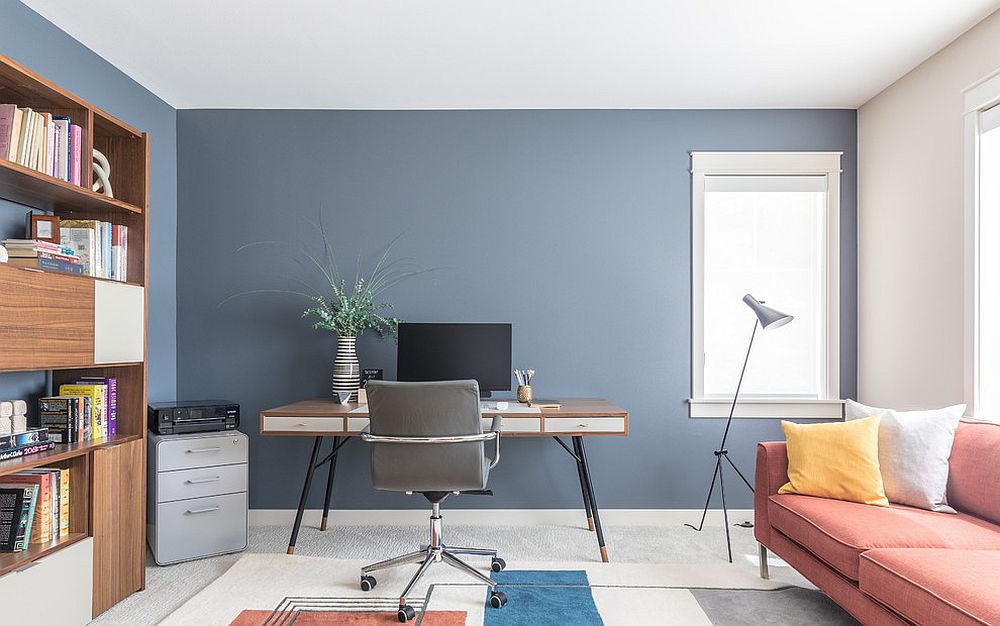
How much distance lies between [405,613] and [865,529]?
1.81 m

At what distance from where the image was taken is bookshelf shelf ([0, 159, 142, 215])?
2502 mm

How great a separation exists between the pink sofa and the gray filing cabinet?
2.71 m

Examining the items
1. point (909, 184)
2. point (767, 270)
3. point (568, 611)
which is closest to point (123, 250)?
point (568, 611)

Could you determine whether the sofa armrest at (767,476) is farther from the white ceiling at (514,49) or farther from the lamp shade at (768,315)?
the white ceiling at (514,49)

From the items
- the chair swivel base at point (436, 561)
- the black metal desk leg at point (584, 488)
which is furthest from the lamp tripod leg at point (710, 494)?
the chair swivel base at point (436, 561)

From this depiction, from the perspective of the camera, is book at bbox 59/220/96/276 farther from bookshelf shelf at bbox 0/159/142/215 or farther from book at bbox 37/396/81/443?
book at bbox 37/396/81/443

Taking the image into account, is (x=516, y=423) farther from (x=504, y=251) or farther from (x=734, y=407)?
(x=734, y=407)

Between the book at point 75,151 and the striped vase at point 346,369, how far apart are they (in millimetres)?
1601

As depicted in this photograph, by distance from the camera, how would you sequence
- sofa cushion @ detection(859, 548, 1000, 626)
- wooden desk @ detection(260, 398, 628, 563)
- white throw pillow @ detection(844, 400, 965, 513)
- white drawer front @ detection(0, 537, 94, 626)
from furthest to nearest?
wooden desk @ detection(260, 398, 628, 563) → white throw pillow @ detection(844, 400, 965, 513) → white drawer front @ detection(0, 537, 94, 626) → sofa cushion @ detection(859, 548, 1000, 626)

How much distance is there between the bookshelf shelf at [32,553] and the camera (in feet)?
7.89

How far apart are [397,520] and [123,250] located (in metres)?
2.22

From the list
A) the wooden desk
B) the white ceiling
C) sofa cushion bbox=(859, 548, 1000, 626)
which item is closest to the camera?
sofa cushion bbox=(859, 548, 1000, 626)

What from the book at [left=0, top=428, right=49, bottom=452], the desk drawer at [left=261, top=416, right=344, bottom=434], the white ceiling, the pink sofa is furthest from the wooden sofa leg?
the book at [left=0, top=428, right=49, bottom=452]

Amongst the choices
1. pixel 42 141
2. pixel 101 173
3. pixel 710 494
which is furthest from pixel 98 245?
pixel 710 494
